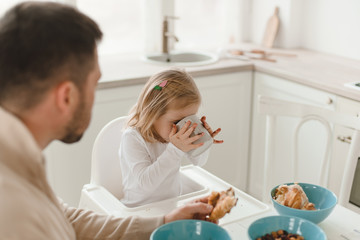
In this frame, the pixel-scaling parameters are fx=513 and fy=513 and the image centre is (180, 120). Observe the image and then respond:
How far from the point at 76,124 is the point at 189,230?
0.37m

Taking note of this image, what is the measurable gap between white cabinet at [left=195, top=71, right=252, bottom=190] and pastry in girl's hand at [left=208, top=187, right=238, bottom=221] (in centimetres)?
155

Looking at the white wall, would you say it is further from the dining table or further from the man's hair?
the man's hair

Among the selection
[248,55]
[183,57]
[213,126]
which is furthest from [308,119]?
[183,57]

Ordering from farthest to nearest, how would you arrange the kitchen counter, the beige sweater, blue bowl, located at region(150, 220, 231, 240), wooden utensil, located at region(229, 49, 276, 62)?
wooden utensil, located at region(229, 49, 276, 62)
the kitchen counter
blue bowl, located at region(150, 220, 231, 240)
the beige sweater

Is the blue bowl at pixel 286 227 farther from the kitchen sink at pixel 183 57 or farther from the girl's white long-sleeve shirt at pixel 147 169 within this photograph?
the kitchen sink at pixel 183 57

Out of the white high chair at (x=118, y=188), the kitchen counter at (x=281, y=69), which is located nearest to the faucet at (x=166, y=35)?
the kitchen counter at (x=281, y=69)

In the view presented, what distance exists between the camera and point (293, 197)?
52.9 inches

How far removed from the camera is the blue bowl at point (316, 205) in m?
1.30

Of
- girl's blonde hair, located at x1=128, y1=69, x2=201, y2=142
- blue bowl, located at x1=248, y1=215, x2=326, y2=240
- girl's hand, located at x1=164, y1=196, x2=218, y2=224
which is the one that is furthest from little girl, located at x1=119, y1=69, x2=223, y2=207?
blue bowl, located at x1=248, y1=215, x2=326, y2=240

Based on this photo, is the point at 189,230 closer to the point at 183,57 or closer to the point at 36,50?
the point at 36,50

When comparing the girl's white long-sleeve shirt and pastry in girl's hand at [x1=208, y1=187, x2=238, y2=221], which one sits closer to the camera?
pastry in girl's hand at [x1=208, y1=187, x2=238, y2=221]

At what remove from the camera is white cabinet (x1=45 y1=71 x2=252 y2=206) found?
256cm

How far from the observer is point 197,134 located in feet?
5.30

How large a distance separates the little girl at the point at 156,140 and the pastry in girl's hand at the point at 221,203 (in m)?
0.38
